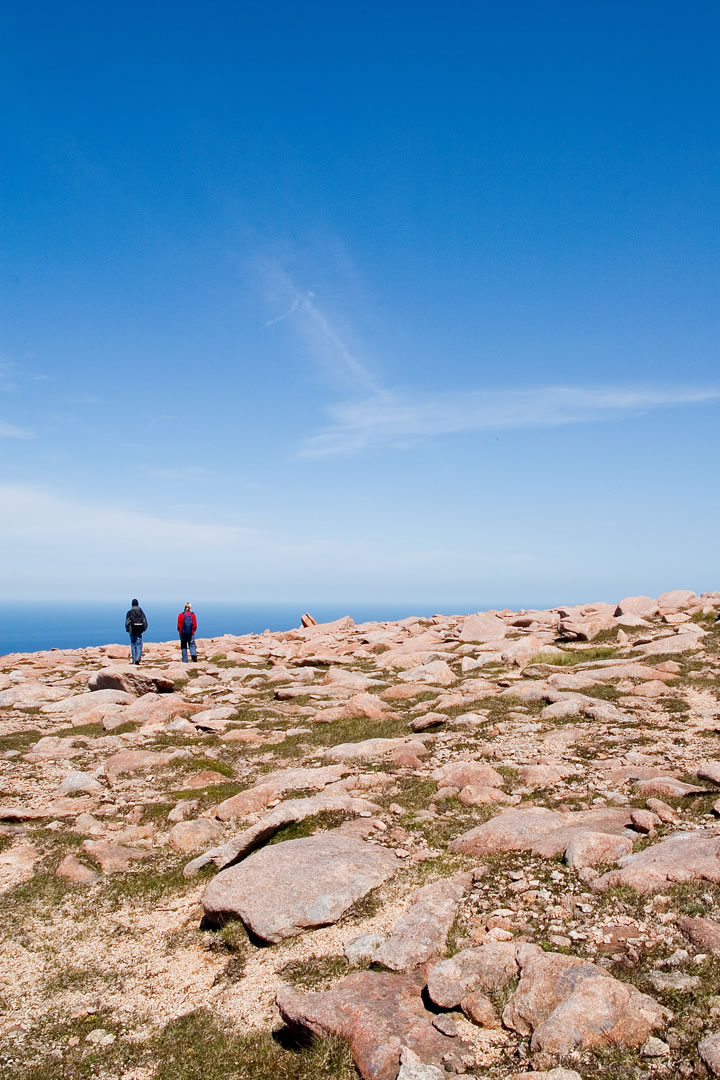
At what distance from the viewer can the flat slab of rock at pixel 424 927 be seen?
659 centimetres

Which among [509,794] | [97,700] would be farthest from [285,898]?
[97,700]

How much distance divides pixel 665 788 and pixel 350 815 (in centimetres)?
472

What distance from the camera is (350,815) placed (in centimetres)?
1028

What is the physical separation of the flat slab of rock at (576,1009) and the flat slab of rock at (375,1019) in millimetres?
597

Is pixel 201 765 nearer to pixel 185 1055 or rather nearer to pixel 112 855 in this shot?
pixel 112 855

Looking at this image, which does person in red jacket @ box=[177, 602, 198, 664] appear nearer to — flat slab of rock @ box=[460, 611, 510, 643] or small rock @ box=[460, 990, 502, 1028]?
flat slab of rock @ box=[460, 611, 510, 643]

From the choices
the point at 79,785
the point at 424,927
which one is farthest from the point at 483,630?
the point at 424,927

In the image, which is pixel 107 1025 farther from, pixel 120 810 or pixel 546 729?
pixel 546 729

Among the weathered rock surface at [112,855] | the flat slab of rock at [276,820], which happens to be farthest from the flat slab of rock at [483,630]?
the weathered rock surface at [112,855]

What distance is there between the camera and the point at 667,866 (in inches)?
283

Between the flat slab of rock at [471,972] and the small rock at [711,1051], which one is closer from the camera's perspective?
the small rock at [711,1051]

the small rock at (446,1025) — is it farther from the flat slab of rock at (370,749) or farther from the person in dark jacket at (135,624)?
the person in dark jacket at (135,624)

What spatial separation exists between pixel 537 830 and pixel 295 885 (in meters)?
3.25

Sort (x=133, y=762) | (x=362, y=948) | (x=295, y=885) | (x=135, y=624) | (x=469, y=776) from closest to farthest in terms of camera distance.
A: 1. (x=362, y=948)
2. (x=295, y=885)
3. (x=469, y=776)
4. (x=133, y=762)
5. (x=135, y=624)
